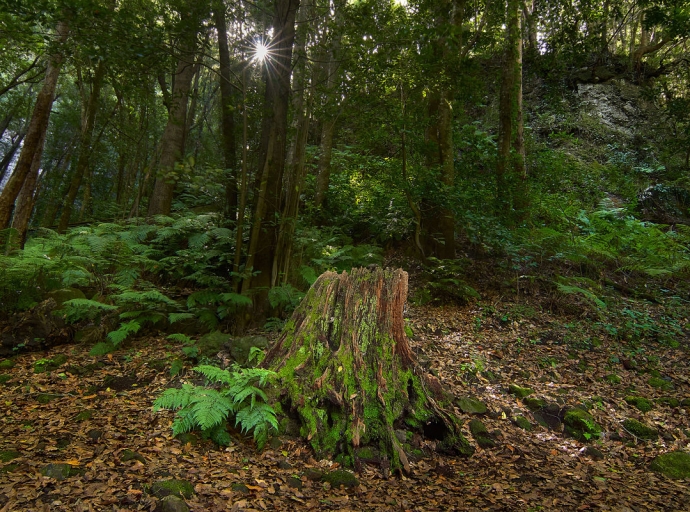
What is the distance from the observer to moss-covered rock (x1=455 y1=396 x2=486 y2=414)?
4570 mm

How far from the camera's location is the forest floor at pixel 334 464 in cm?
276

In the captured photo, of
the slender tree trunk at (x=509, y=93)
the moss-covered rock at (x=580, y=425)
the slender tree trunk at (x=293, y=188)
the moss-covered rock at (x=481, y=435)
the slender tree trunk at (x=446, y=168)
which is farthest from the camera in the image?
the slender tree trunk at (x=509, y=93)

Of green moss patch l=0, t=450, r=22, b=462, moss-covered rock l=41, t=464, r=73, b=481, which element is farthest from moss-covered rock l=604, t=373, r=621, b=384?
green moss patch l=0, t=450, r=22, b=462

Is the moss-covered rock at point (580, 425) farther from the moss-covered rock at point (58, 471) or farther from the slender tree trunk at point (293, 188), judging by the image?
the moss-covered rock at point (58, 471)

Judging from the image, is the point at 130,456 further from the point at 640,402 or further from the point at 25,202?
the point at 25,202

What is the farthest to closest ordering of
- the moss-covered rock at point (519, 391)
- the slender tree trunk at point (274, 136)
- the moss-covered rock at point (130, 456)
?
the slender tree trunk at point (274, 136)
the moss-covered rock at point (519, 391)
the moss-covered rock at point (130, 456)

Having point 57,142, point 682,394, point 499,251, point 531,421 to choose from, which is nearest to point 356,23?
point 499,251

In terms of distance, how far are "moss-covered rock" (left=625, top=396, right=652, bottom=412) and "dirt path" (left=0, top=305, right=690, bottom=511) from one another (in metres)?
0.08

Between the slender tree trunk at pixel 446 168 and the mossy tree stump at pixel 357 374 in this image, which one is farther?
the slender tree trunk at pixel 446 168

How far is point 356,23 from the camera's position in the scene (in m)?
6.32

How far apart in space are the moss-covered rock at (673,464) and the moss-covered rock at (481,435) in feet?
5.14

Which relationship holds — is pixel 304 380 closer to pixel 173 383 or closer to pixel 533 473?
pixel 173 383

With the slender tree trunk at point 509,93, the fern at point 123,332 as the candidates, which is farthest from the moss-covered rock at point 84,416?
the slender tree trunk at point 509,93

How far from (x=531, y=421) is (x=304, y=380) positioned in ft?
9.72
